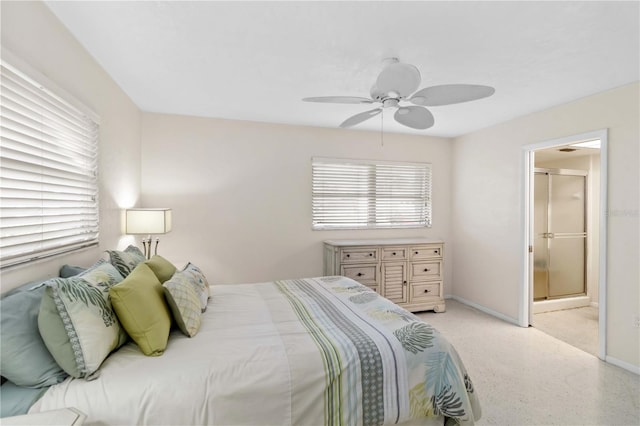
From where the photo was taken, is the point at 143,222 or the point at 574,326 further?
the point at 574,326

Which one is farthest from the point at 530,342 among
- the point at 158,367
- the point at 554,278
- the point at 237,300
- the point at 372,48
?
the point at 158,367

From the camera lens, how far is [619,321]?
2.69 m

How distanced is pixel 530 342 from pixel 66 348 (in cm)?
386

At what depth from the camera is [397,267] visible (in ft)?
12.9

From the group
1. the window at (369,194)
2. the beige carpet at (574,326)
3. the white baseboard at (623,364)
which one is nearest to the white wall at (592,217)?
the beige carpet at (574,326)

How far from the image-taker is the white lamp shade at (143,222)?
2.81 meters

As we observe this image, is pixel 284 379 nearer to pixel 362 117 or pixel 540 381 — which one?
pixel 362 117

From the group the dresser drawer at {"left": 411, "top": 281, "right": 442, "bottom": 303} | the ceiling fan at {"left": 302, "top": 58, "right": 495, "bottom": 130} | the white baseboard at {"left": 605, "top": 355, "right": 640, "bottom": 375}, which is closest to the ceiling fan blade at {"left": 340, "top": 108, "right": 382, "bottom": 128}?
the ceiling fan at {"left": 302, "top": 58, "right": 495, "bottom": 130}

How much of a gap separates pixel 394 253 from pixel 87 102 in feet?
11.2

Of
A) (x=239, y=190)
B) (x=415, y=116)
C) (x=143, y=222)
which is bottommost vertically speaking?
(x=143, y=222)

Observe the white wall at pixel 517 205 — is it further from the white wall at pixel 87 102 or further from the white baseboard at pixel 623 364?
the white wall at pixel 87 102

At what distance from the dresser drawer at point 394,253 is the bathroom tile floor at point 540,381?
99 cm

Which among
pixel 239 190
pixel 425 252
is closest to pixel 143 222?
pixel 239 190

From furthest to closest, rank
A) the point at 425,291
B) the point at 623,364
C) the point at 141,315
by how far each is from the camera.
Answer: the point at 425,291
the point at 623,364
the point at 141,315
